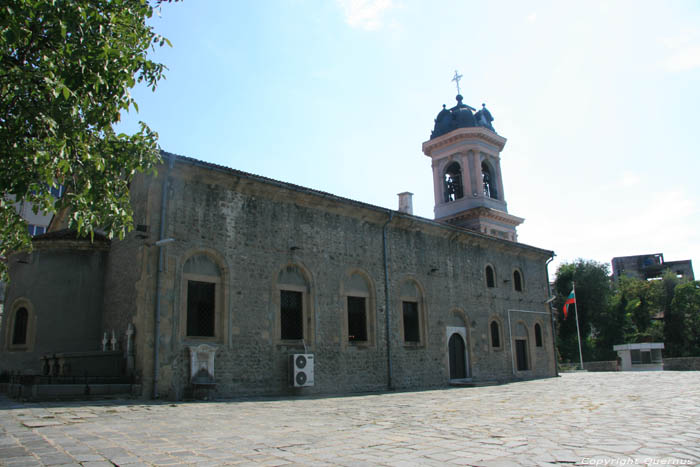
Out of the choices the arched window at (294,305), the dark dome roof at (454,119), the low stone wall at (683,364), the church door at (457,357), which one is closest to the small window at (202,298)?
the arched window at (294,305)

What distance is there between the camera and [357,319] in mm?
18062

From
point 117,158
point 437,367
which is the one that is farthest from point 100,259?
point 437,367

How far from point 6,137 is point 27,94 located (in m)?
0.56

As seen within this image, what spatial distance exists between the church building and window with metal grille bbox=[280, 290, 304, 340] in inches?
1.6

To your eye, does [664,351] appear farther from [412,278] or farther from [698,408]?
[698,408]

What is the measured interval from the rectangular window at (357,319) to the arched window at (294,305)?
188cm

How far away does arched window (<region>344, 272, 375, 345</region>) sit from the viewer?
17781mm

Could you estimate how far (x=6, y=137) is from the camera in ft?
20.4

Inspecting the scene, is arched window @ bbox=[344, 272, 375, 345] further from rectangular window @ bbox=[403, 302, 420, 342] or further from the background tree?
the background tree

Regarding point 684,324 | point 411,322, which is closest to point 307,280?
point 411,322

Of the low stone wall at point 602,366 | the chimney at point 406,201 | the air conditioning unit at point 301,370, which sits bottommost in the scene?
the low stone wall at point 602,366

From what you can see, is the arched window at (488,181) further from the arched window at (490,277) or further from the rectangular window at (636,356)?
the rectangular window at (636,356)

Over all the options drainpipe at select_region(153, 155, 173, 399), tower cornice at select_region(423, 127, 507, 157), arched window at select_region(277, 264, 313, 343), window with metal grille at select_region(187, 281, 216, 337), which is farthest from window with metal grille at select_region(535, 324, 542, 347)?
drainpipe at select_region(153, 155, 173, 399)

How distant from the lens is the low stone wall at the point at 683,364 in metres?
31.4
